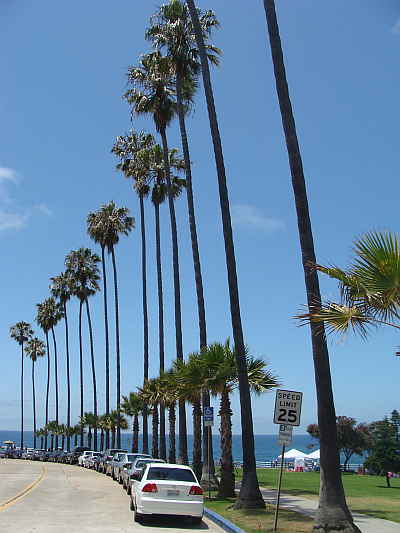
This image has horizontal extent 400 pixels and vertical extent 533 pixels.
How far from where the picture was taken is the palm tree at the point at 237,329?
15.5 metres

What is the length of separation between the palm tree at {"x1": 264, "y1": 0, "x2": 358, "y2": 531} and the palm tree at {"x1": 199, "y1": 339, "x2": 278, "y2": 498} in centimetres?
694

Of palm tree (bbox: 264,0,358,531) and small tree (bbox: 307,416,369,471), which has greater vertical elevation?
palm tree (bbox: 264,0,358,531)

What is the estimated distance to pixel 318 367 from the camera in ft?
36.5

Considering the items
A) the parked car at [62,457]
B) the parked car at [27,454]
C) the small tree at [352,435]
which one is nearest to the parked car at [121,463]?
the parked car at [62,457]

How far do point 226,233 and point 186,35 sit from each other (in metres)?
11.6

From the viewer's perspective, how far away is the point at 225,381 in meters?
18.7

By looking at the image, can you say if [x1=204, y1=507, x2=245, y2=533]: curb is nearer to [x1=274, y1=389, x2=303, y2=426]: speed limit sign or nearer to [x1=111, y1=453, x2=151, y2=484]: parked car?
[x1=274, y1=389, x2=303, y2=426]: speed limit sign

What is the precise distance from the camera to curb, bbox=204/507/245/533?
11610mm

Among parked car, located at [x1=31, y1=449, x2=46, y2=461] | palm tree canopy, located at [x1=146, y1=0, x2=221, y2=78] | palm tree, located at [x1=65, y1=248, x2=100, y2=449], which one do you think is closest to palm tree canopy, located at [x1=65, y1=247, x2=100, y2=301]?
palm tree, located at [x1=65, y1=248, x2=100, y2=449]

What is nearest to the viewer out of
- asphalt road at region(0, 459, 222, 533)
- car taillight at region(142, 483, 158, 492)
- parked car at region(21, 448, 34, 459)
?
asphalt road at region(0, 459, 222, 533)

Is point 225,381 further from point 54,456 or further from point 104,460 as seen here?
point 54,456

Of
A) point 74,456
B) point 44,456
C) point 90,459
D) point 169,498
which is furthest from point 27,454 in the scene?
point 169,498

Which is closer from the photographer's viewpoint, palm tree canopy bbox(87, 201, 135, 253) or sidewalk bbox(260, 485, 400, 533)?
sidewalk bbox(260, 485, 400, 533)

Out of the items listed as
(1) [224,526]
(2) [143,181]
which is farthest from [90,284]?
(1) [224,526]
